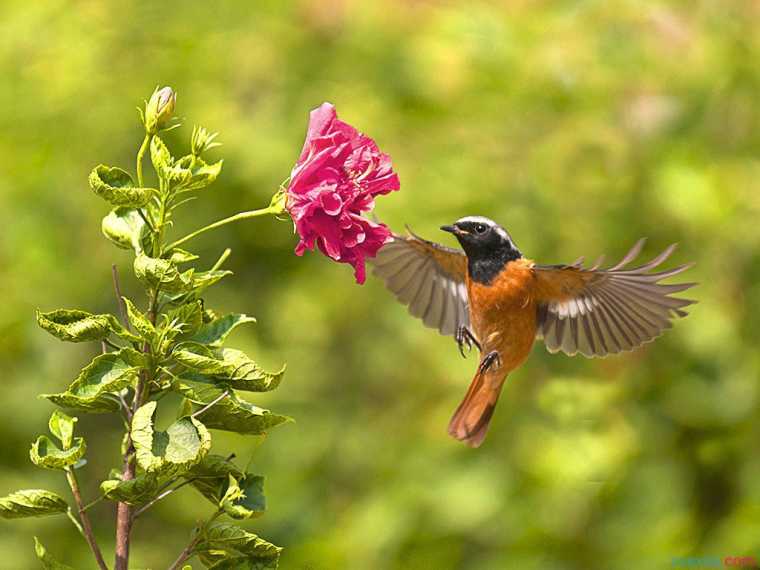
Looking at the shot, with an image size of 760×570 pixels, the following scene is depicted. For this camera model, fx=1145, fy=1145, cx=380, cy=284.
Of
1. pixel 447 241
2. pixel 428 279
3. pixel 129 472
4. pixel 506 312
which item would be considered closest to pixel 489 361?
pixel 506 312

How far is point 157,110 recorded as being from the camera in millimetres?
1009

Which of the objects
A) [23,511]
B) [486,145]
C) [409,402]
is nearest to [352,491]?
[409,402]

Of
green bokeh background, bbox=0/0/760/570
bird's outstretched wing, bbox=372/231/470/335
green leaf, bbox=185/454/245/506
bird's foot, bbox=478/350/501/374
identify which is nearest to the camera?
green leaf, bbox=185/454/245/506

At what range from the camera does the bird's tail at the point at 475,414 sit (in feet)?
5.71

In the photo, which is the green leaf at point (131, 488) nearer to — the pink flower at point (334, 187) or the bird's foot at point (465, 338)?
the pink flower at point (334, 187)

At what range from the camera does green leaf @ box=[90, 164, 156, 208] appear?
0.95 metres

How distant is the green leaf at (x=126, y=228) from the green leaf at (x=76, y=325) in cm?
10

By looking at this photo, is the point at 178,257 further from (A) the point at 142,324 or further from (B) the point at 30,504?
(B) the point at 30,504

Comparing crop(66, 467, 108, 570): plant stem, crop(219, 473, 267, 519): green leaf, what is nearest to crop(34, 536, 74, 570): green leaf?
crop(66, 467, 108, 570): plant stem

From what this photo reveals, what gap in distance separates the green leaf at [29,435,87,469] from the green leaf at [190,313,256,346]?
14 cm

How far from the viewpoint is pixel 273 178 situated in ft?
11.1

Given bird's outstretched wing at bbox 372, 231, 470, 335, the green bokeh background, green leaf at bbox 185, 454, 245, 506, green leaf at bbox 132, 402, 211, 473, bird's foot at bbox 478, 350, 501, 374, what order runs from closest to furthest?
green leaf at bbox 132, 402, 211, 473, green leaf at bbox 185, 454, 245, 506, bird's foot at bbox 478, 350, 501, 374, bird's outstretched wing at bbox 372, 231, 470, 335, the green bokeh background

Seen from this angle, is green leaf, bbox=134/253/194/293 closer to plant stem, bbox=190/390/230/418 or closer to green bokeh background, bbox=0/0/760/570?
plant stem, bbox=190/390/230/418

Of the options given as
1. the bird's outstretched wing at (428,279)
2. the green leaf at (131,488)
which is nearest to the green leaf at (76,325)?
the green leaf at (131,488)
